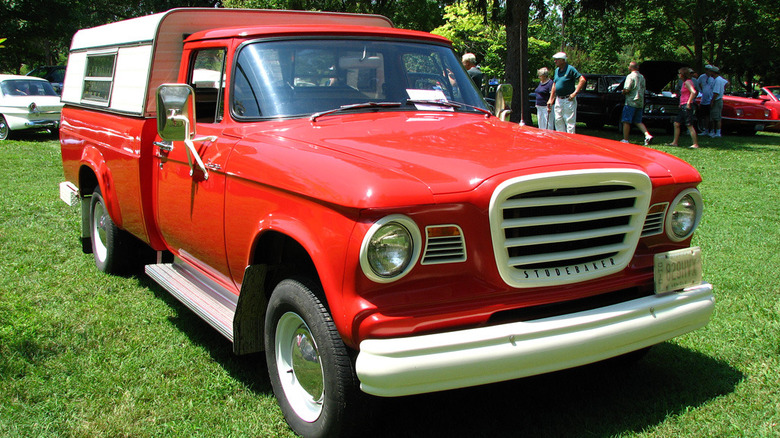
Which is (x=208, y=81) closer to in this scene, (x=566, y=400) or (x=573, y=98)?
(x=566, y=400)

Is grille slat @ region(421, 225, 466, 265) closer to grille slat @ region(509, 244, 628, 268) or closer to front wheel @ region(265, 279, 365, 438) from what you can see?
grille slat @ region(509, 244, 628, 268)

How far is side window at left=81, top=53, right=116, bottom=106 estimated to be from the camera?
5.47 m

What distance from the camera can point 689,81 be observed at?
1444 centimetres

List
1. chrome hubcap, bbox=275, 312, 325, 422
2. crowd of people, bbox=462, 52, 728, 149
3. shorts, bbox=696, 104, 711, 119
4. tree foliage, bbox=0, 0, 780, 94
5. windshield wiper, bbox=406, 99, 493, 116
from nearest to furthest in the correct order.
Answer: chrome hubcap, bbox=275, 312, 325, 422, windshield wiper, bbox=406, 99, 493, 116, crowd of people, bbox=462, 52, 728, 149, shorts, bbox=696, 104, 711, 119, tree foliage, bbox=0, 0, 780, 94

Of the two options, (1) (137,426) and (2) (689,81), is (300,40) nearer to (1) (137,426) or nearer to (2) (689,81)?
(1) (137,426)

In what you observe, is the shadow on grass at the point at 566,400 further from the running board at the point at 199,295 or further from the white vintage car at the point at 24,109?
the white vintage car at the point at 24,109

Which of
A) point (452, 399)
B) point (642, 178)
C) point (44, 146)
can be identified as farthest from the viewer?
point (44, 146)

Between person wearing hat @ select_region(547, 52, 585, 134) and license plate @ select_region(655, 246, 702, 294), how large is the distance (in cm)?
946

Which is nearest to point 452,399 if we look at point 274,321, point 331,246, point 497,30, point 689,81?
point 274,321

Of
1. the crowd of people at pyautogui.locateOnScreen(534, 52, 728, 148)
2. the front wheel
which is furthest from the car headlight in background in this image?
the crowd of people at pyautogui.locateOnScreen(534, 52, 728, 148)

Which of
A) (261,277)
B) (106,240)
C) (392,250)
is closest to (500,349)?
(392,250)

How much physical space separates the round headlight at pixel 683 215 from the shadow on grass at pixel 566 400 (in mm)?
884

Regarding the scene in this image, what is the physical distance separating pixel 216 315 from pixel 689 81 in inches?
535

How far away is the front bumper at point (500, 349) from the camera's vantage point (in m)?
Result: 2.49
